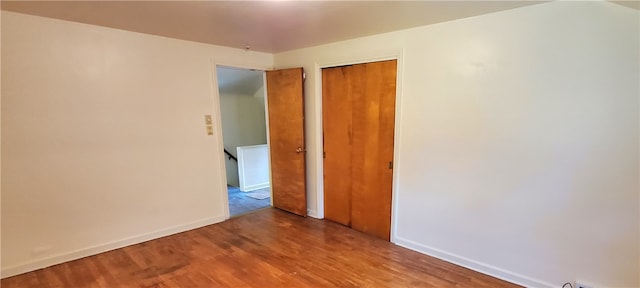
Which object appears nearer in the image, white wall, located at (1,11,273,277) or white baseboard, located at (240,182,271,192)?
white wall, located at (1,11,273,277)

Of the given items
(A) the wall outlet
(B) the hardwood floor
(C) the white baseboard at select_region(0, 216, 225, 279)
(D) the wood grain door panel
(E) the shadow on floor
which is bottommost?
(E) the shadow on floor

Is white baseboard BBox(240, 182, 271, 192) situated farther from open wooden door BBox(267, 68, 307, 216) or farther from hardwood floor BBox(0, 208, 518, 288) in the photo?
hardwood floor BBox(0, 208, 518, 288)

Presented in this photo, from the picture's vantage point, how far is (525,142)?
212 centimetres

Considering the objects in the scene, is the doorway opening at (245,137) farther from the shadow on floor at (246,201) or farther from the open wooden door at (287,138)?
the open wooden door at (287,138)

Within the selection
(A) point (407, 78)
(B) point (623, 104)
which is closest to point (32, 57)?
(A) point (407, 78)

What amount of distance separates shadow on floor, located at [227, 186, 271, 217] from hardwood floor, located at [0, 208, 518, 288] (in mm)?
821

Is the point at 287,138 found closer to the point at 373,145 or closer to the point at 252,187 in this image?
the point at 373,145

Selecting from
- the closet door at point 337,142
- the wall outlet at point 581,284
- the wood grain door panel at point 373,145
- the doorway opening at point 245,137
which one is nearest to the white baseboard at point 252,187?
the doorway opening at point 245,137

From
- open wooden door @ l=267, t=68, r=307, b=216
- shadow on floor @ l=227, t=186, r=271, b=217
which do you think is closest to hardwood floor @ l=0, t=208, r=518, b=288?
open wooden door @ l=267, t=68, r=307, b=216

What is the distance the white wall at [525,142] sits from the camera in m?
1.82

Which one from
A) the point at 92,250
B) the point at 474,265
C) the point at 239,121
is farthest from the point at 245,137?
the point at 474,265

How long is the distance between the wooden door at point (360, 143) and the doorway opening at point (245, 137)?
58.1 inches

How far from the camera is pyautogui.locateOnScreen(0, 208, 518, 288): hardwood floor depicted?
228 centimetres

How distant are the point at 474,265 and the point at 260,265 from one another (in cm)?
194
